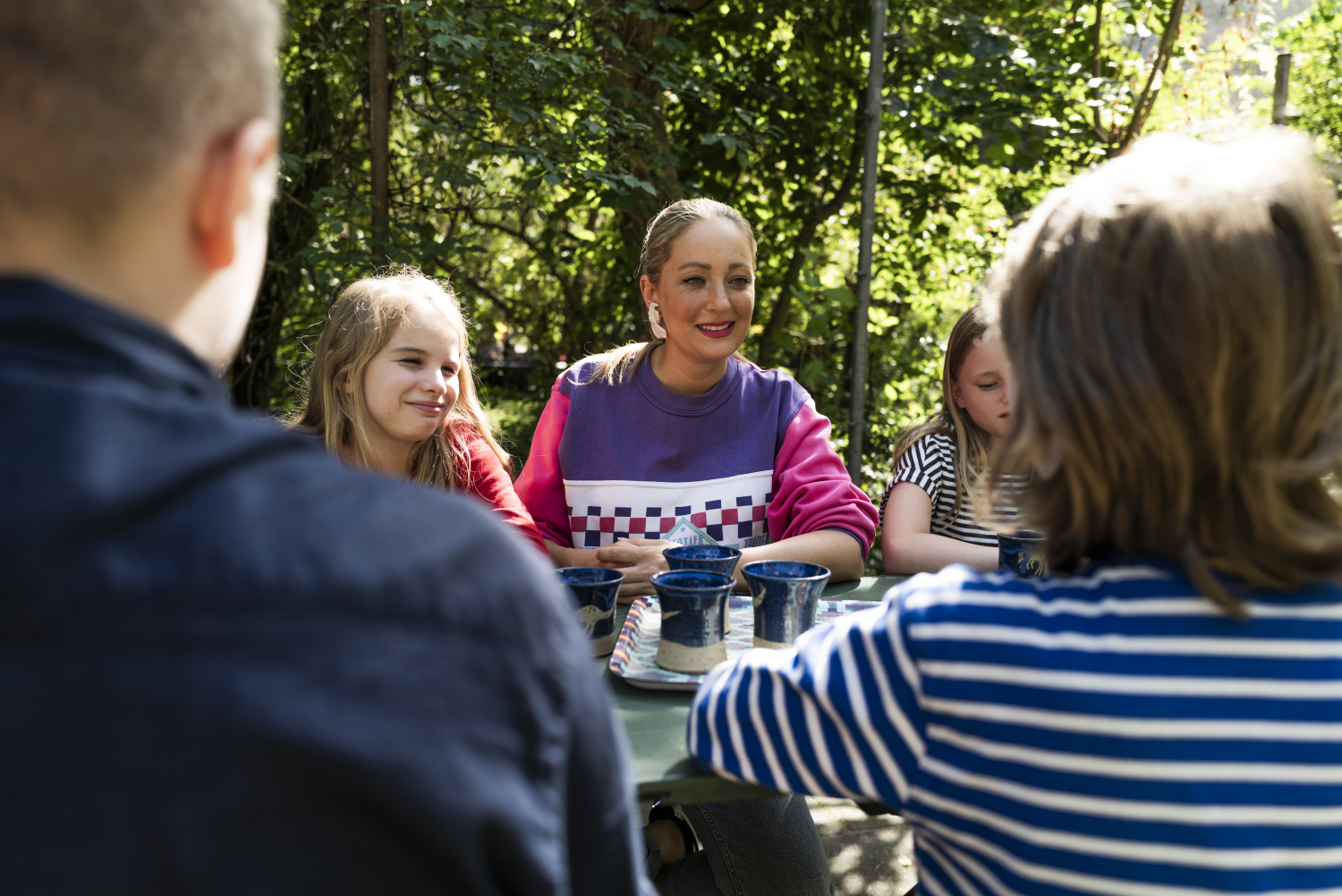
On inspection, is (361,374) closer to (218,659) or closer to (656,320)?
(656,320)

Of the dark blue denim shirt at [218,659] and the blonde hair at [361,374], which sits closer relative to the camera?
the dark blue denim shirt at [218,659]

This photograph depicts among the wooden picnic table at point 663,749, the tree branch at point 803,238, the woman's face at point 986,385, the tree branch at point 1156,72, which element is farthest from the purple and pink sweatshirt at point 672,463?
the tree branch at point 1156,72

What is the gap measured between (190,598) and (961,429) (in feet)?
7.59

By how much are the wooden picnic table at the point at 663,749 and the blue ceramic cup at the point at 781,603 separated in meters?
0.19

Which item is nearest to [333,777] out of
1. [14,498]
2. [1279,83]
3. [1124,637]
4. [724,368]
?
[14,498]

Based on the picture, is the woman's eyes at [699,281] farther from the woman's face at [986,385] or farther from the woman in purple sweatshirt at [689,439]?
the woman's face at [986,385]

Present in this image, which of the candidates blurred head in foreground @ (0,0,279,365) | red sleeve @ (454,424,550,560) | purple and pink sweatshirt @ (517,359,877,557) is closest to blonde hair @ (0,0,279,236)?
blurred head in foreground @ (0,0,279,365)

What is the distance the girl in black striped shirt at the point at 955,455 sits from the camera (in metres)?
2.44

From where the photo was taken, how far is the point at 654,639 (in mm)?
1692

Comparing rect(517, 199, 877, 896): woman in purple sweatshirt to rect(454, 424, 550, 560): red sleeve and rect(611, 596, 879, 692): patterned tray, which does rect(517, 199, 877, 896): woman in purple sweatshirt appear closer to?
rect(454, 424, 550, 560): red sleeve

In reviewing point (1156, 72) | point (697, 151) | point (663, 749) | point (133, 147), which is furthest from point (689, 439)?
point (1156, 72)

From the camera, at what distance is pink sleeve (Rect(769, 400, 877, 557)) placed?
233 cm

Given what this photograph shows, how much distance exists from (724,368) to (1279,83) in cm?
437

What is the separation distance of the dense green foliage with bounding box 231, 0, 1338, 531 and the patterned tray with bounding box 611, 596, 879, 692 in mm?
2116
